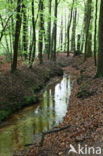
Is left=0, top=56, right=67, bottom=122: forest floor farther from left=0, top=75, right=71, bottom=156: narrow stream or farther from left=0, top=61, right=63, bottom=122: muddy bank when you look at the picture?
left=0, top=75, right=71, bottom=156: narrow stream

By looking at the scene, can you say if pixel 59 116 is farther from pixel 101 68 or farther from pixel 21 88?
pixel 101 68

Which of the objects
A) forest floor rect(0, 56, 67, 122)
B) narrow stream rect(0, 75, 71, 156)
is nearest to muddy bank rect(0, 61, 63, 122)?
forest floor rect(0, 56, 67, 122)

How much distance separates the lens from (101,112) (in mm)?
7422

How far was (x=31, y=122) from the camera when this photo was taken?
9297 millimetres

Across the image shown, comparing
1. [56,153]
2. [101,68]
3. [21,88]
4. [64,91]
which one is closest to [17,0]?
[21,88]

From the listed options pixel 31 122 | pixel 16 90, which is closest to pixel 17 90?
pixel 16 90

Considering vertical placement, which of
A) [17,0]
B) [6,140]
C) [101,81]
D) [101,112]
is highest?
[17,0]

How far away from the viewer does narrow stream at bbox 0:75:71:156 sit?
7.24 meters

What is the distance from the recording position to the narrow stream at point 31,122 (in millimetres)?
7238

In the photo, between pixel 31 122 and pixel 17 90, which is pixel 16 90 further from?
pixel 31 122

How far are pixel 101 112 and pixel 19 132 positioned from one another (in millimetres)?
4341

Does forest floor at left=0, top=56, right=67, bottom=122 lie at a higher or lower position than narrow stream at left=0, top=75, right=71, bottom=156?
higher

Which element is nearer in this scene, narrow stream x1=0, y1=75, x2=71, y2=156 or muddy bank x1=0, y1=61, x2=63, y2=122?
narrow stream x1=0, y1=75, x2=71, y2=156

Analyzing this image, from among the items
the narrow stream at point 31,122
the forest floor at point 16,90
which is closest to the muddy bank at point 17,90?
the forest floor at point 16,90
